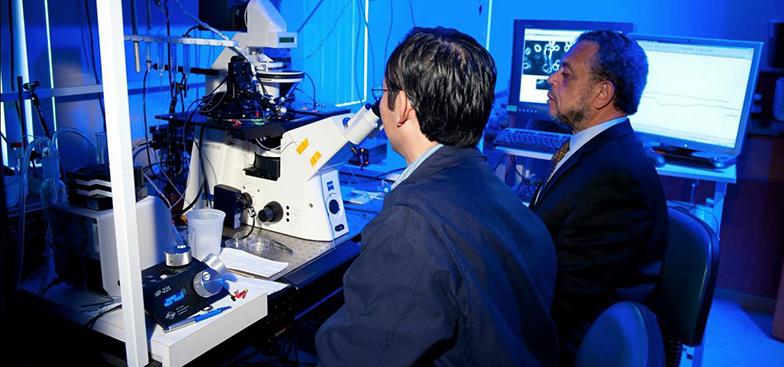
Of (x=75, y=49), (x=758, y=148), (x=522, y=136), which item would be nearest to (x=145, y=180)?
(x=75, y=49)

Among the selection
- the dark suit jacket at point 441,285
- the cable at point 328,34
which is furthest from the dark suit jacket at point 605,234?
the cable at point 328,34

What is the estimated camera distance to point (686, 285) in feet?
5.00

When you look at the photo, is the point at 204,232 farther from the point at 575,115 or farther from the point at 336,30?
the point at 336,30

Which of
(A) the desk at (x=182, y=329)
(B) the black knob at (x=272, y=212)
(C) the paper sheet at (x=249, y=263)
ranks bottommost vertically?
(A) the desk at (x=182, y=329)

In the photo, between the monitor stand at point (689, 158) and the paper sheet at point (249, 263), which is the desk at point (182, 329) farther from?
the monitor stand at point (689, 158)

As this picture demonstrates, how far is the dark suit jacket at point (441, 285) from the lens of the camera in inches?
35.6

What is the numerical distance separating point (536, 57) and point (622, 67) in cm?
115

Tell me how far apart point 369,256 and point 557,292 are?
31.2 inches

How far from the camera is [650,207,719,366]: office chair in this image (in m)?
1.48

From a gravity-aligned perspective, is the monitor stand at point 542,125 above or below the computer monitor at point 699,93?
below

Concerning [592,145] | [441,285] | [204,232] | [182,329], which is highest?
[592,145]

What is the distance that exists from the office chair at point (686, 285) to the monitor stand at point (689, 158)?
1.01 metres

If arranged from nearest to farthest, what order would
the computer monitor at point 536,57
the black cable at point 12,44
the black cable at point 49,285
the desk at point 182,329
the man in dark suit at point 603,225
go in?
the desk at point 182,329
the black cable at point 49,285
the man in dark suit at point 603,225
the black cable at point 12,44
the computer monitor at point 536,57

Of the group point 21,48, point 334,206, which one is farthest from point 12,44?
point 334,206
